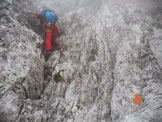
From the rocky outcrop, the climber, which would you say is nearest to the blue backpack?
the climber

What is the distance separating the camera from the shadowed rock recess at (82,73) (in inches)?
217

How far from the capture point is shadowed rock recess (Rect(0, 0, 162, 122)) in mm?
5523

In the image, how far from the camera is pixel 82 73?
821cm

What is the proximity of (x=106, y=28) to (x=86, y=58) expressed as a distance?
4496 millimetres

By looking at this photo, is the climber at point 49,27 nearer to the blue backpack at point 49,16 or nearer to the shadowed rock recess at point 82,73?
the blue backpack at point 49,16

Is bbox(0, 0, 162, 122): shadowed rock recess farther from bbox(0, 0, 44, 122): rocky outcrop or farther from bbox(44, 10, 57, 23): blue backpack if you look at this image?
bbox(44, 10, 57, 23): blue backpack

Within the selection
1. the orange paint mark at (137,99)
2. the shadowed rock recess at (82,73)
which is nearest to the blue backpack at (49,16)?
the shadowed rock recess at (82,73)

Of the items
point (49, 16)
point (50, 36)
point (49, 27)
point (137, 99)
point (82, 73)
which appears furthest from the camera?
point (49, 16)

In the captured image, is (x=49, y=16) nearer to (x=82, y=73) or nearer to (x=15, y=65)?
(x=15, y=65)

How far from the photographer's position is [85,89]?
730 cm

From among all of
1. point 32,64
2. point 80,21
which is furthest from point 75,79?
point 80,21

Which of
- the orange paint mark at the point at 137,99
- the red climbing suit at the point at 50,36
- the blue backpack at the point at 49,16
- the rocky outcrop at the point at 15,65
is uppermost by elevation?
the blue backpack at the point at 49,16

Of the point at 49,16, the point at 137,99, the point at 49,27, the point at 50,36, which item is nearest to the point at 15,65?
the point at 50,36

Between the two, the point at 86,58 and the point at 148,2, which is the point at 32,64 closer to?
the point at 86,58
